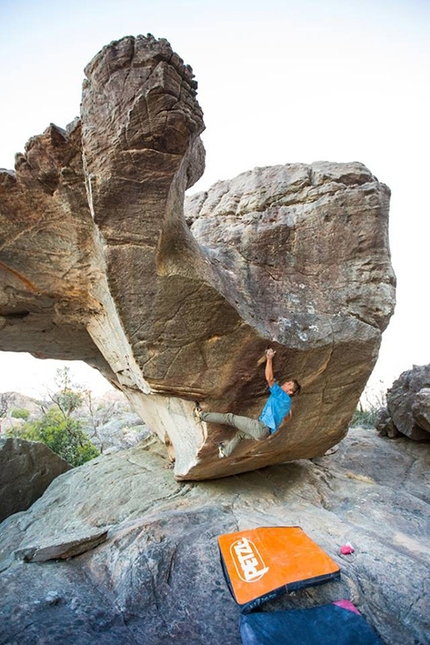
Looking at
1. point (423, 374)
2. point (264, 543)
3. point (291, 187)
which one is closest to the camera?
point (264, 543)

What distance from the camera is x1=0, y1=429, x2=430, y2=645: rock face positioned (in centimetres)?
418

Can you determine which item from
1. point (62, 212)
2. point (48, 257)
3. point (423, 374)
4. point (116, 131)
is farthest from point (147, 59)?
point (423, 374)

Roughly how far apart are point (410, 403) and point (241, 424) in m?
8.83

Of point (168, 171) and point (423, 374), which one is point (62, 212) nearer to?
point (168, 171)

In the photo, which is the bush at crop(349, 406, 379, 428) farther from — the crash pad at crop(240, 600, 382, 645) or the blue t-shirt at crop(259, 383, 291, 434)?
the crash pad at crop(240, 600, 382, 645)

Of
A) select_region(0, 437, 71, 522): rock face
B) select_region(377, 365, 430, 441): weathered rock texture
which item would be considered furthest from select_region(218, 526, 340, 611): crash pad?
select_region(0, 437, 71, 522): rock face

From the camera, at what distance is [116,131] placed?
14.6 ft

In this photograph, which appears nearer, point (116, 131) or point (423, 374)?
point (116, 131)

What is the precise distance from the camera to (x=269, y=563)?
4863 mm

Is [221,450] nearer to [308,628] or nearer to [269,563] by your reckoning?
[269,563]

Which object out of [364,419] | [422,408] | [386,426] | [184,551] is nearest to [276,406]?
[184,551]

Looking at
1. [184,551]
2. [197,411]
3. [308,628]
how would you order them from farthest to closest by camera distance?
[197,411], [184,551], [308,628]

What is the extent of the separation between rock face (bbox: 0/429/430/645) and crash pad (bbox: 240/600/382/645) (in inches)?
9.5

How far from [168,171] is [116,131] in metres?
0.80
